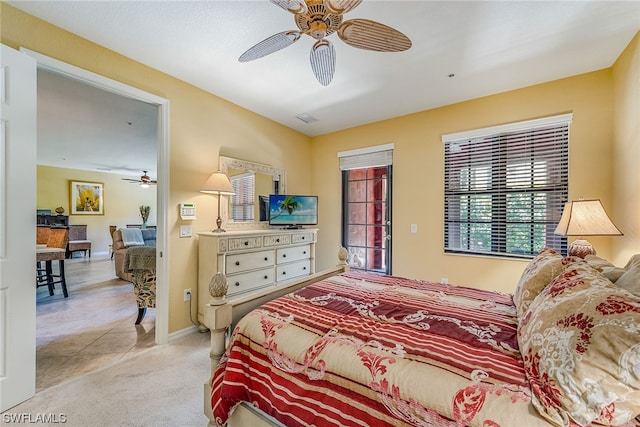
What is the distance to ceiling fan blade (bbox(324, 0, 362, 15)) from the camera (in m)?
1.32

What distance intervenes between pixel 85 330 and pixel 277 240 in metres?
2.27

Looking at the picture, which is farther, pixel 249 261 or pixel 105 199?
pixel 105 199

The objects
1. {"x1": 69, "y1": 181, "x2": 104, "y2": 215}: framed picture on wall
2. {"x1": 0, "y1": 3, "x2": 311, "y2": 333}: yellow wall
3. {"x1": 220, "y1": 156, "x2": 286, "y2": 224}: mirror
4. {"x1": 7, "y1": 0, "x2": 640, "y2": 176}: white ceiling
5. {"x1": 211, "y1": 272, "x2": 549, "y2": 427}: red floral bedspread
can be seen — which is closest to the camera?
{"x1": 211, "y1": 272, "x2": 549, "y2": 427}: red floral bedspread

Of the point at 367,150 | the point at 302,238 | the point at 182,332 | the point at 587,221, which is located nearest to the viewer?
the point at 587,221

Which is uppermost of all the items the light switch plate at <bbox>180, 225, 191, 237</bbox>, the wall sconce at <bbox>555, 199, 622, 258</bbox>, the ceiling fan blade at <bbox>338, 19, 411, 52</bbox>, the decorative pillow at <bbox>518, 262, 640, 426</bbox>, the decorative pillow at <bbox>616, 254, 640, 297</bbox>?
the ceiling fan blade at <bbox>338, 19, 411, 52</bbox>

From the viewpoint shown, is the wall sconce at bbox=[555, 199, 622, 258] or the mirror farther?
the mirror

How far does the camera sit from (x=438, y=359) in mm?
951

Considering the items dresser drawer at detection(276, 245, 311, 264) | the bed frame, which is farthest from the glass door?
the bed frame

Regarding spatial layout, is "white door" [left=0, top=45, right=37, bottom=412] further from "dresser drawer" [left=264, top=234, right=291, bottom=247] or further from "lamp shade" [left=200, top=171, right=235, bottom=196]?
"dresser drawer" [left=264, top=234, right=291, bottom=247]

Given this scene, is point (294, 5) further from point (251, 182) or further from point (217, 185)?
point (251, 182)

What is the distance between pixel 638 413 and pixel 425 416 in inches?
21.0

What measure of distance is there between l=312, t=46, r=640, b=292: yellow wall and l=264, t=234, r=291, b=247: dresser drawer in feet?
3.88

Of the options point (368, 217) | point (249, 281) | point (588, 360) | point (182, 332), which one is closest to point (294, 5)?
point (588, 360)

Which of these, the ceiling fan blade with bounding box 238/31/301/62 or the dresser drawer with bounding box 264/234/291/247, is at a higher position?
the ceiling fan blade with bounding box 238/31/301/62
